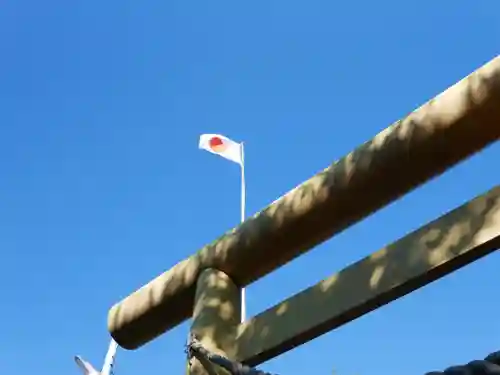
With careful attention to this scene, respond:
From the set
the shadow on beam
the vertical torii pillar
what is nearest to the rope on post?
the vertical torii pillar

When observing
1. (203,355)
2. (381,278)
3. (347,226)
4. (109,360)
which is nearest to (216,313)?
(203,355)

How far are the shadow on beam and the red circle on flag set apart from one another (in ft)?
37.2

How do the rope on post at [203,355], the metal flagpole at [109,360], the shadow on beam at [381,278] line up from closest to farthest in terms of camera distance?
the rope on post at [203,355], the shadow on beam at [381,278], the metal flagpole at [109,360]

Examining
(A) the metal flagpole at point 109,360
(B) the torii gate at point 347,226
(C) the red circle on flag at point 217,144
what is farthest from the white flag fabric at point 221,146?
(B) the torii gate at point 347,226

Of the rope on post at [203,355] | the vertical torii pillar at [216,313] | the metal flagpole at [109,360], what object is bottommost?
the rope on post at [203,355]

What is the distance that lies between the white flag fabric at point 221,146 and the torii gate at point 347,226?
35.4 ft

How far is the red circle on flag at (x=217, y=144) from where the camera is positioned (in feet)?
45.9

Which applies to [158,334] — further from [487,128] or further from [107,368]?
[107,368]

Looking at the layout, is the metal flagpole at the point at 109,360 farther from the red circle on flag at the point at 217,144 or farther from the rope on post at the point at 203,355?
the rope on post at the point at 203,355

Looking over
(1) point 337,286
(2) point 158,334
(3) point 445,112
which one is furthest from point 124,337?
(3) point 445,112

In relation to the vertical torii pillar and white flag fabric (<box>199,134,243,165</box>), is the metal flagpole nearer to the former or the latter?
white flag fabric (<box>199,134,243,165</box>)

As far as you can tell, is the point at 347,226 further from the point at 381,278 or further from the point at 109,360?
the point at 109,360

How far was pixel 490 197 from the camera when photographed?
7.66 ft

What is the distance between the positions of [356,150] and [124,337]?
57.8 inches
